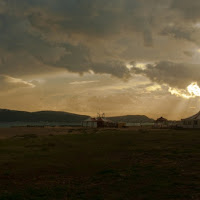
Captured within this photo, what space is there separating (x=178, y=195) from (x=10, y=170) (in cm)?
787

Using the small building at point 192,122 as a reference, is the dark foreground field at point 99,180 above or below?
below

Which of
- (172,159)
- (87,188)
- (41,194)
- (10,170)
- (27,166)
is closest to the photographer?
(41,194)

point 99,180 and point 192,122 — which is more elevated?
point 192,122

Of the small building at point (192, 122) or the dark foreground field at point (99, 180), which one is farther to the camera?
the small building at point (192, 122)

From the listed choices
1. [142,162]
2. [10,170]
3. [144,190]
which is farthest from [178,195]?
[10,170]

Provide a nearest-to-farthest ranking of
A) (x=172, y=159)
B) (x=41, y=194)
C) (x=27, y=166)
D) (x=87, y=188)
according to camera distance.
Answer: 1. (x=41, y=194)
2. (x=87, y=188)
3. (x=27, y=166)
4. (x=172, y=159)

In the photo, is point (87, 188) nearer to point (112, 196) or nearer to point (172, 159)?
point (112, 196)

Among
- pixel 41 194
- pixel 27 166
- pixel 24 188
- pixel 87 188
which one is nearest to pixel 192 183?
pixel 87 188

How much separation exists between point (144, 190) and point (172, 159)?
6.34 m

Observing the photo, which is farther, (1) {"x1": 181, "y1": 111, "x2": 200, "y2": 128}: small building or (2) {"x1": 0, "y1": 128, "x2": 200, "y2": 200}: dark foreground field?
(1) {"x1": 181, "y1": 111, "x2": 200, "y2": 128}: small building

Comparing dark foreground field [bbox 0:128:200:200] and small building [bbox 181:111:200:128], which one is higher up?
small building [bbox 181:111:200:128]

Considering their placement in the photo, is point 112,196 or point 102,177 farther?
point 102,177

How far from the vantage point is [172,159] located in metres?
13.5

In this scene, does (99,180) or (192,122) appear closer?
(99,180)
